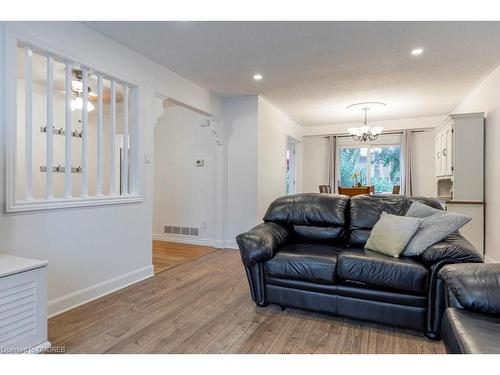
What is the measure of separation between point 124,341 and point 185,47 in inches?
107

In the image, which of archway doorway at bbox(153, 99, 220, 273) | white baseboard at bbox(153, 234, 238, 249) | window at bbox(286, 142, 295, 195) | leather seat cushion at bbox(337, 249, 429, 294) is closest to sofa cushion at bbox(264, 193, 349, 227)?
leather seat cushion at bbox(337, 249, 429, 294)

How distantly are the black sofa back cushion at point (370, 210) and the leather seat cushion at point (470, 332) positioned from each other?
1385 mm

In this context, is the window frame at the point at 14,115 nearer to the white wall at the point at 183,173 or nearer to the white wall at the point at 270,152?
the white wall at the point at 183,173

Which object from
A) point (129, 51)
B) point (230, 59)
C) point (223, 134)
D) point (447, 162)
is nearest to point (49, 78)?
point (129, 51)

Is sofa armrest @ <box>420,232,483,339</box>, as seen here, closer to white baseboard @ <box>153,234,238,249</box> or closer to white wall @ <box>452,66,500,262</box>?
white wall @ <box>452,66,500,262</box>

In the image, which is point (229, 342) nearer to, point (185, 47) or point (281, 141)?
point (185, 47)

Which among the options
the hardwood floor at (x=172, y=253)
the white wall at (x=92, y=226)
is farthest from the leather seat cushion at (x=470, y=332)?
the hardwood floor at (x=172, y=253)

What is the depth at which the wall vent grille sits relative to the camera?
5133 mm

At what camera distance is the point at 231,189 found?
15.9ft

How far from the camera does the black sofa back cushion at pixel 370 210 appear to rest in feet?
8.98

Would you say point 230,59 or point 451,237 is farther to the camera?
point 230,59

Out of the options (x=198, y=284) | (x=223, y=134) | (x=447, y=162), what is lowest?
(x=198, y=284)

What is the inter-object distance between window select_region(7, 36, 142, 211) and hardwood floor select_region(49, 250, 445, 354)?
37.6 inches

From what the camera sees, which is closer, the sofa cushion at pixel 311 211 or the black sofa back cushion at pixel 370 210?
the black sofa back cushion at pixel 370 210
